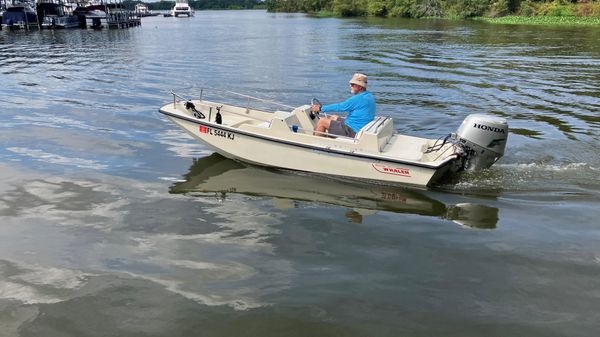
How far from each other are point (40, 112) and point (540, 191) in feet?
46.5

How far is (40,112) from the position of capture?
15.6 meters

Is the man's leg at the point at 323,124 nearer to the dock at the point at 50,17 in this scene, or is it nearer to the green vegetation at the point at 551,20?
the green vegetation at the point at 551,20

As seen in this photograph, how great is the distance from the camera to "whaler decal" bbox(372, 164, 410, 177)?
8.73 metres

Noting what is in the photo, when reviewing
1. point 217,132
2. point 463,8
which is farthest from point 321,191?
point 463,8

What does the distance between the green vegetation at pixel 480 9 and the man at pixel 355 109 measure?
56.1m

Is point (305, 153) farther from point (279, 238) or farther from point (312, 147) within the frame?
point (279, 238)

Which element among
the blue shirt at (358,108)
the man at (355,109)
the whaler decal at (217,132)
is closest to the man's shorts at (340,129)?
the man at (355,109)

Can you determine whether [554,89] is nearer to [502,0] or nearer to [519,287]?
[519,287]

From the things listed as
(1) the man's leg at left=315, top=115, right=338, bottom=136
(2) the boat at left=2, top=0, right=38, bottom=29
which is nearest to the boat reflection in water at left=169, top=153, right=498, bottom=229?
(1) the man's leg at left=315, top=115, right=338, bottom=136

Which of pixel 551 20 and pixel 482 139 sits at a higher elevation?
pixel 551 20

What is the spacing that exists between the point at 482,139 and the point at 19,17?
67.6 metres

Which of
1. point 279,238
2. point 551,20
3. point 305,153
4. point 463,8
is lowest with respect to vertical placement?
point 279,238

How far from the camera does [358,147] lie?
897 centimetres

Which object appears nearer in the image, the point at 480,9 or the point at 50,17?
the point at 50,17
